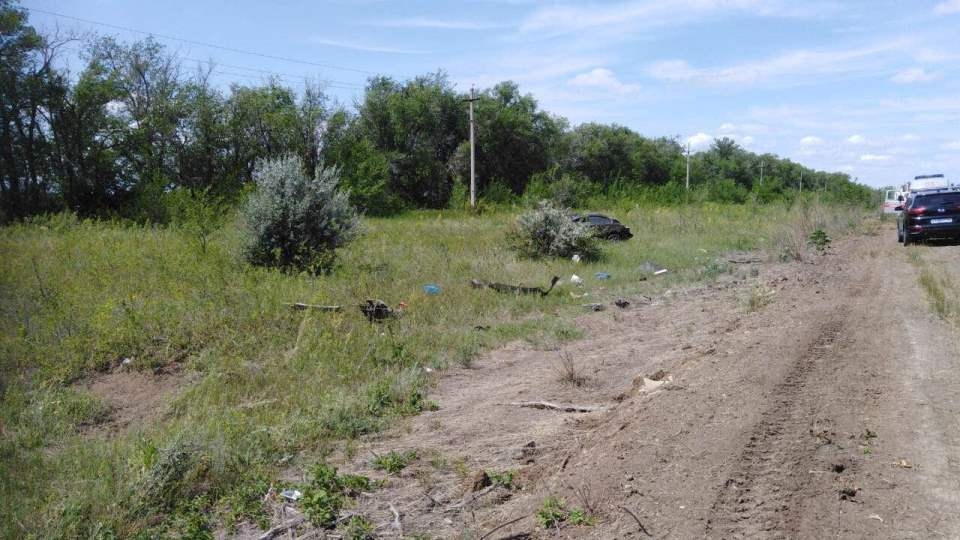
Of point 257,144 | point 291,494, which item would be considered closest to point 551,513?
point 291,494

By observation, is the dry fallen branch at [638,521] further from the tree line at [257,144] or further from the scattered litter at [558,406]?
the tree line at [257,144]

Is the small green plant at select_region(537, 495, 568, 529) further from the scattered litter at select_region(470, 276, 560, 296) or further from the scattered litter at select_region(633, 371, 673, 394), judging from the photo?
the scattered litter at select_region(470, 276, 560, 296)

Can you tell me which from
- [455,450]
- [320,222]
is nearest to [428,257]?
[320,222]

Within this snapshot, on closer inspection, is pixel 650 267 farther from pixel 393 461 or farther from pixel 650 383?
pixel 393 461

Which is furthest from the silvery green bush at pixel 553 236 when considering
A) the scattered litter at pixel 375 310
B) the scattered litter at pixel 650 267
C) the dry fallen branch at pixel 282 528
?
the dry fallen branch at pixel 282 528

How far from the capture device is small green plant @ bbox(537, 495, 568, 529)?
399 centimetres

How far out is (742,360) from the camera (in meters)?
6.77

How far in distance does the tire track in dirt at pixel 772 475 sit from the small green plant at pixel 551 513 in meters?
0.80

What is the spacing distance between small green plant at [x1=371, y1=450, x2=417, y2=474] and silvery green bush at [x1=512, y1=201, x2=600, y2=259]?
1325 cm

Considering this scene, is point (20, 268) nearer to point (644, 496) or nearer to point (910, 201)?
point (644, 496)

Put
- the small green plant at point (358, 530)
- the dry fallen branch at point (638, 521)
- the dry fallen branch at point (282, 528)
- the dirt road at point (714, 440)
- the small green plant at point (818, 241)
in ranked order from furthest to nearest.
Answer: the small green plant at point (818, 241) < the dry fallen branch at point (282, 528) < the small green plant at point (358, 530) < the dirt road at point (714, 440) < the dry fallen branch at point (638, 521)

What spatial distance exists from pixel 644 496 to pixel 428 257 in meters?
13.2

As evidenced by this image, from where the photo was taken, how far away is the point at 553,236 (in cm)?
1853

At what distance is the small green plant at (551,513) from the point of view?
3992 millimetres
